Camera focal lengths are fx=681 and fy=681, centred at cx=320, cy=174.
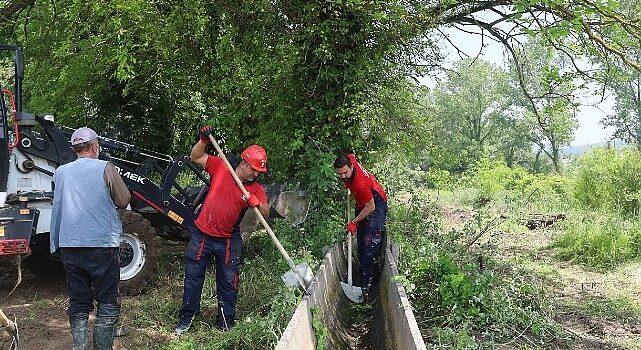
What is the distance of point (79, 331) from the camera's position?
18.1 feet

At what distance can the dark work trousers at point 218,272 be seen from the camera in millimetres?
6539

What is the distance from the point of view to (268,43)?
10562 mm

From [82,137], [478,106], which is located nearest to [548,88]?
[82,137]

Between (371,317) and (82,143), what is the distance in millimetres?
4031

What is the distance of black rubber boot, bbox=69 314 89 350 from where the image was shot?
217 inches

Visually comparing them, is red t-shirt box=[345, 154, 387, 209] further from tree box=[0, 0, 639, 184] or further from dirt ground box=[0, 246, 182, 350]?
dirt ground box=[0, 246, 182, 350]

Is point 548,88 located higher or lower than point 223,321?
higher

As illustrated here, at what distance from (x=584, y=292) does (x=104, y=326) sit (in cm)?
631

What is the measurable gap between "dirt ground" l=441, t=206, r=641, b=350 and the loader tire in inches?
191

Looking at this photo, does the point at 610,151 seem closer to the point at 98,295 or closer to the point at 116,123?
the point at 116,123

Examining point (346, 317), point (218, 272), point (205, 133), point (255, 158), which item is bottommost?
point (346, 317)

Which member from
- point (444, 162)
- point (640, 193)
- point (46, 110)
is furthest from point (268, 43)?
point (640, 193)

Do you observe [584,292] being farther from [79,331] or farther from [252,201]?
[79,331]

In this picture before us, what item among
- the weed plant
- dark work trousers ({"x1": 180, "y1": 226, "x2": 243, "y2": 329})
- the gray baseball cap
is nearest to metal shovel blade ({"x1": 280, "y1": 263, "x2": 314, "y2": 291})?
dark work trousers ({"x1": 180, "y1": 226, "x2": 243, "y2": 329})
